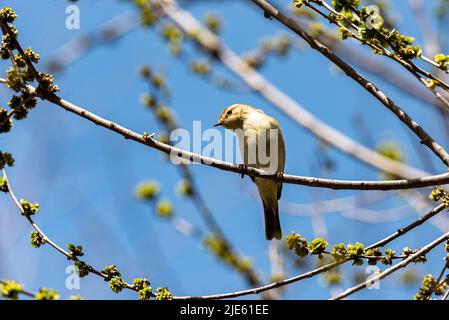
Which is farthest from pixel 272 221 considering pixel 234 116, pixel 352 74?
pixel 352 74

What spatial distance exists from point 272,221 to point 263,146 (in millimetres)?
970

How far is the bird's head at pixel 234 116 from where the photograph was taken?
7391 millimetres

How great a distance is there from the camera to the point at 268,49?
861 cm

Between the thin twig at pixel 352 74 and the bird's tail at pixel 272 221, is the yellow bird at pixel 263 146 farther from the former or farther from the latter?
the thin twig at pixel 352 74

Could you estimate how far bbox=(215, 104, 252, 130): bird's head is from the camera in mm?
7391

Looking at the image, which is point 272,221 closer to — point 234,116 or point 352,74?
point 234,116

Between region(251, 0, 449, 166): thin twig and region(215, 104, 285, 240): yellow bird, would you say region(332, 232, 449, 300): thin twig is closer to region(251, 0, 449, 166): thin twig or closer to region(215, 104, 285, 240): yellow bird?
region(251, 0, 449, 166): thin twig

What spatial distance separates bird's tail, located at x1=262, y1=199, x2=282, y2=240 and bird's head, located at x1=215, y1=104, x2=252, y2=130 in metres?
1.07

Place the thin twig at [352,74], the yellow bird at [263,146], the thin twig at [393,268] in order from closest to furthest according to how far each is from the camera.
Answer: the thin twig at [393,268], the thin twig at [352,74], the yellow bird at [263,146]

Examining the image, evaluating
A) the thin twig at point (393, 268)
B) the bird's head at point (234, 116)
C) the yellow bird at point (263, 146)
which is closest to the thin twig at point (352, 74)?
the thin twig at point (393, 268)

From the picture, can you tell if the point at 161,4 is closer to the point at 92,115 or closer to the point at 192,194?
the point at 192,194
